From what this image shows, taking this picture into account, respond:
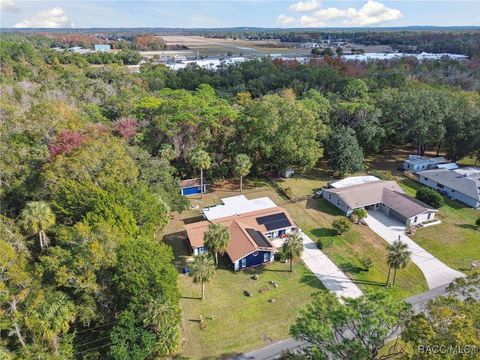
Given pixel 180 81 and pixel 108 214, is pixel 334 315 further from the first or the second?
pixel 180 81

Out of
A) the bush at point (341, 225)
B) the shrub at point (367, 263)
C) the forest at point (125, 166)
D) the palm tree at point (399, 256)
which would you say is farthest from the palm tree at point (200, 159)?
the palm tree at point (399, 256)

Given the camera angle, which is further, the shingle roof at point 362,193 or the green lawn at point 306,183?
the green lawn at point 306,183

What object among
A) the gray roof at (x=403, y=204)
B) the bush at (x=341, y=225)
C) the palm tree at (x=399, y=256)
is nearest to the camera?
the palm tree at (x=399, y=256)

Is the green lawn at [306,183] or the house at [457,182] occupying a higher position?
the house at [457,182]

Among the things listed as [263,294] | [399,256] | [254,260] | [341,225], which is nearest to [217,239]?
[254,260]

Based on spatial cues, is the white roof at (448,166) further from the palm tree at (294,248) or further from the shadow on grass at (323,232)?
the palm tree at (294,248)

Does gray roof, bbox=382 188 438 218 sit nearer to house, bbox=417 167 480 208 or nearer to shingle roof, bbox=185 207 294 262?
house, bbox=417 167 480 208
